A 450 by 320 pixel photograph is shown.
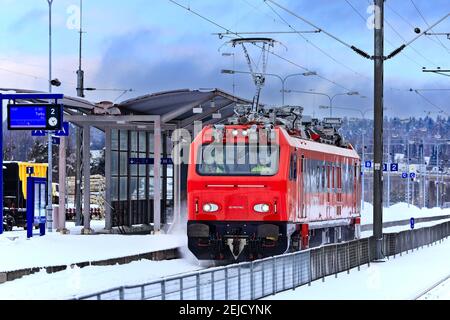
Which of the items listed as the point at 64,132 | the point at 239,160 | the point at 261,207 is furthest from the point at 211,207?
the point at 64,132

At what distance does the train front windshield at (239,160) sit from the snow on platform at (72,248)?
3356 millimetres

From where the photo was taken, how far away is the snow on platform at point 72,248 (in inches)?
1000

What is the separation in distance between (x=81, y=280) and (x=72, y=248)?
29.6 ft

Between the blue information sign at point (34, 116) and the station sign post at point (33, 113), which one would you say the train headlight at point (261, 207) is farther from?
the station sign post at point (33, 113)

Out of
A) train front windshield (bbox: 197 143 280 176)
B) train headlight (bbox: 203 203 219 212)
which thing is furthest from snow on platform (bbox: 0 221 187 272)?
train front windshield (bbox: 197 143 280 176)

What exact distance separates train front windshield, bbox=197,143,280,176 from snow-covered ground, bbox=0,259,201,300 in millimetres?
2668

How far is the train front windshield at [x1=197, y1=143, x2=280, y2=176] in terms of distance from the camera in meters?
25.0

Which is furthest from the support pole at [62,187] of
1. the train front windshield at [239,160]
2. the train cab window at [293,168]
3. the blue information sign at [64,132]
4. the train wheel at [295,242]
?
the train cab window at [293,168]

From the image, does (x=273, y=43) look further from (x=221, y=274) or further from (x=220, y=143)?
(x=221, y=274)

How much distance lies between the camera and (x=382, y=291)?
19.9 m

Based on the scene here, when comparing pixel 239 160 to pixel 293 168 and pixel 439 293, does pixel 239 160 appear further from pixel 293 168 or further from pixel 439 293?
pixel 439 293

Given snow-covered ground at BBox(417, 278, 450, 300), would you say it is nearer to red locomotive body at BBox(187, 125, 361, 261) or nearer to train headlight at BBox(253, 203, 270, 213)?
red locomotive body at BBox(187, 125, 361, 261)

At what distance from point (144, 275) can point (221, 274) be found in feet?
23.6
